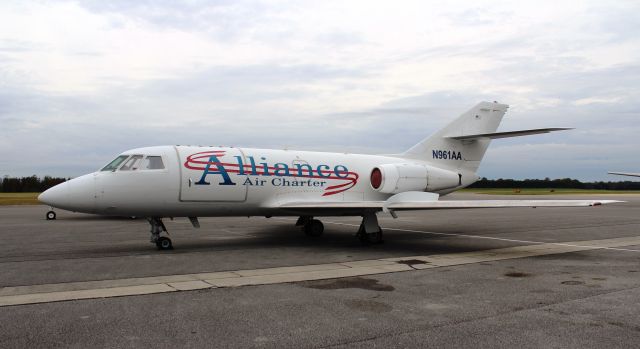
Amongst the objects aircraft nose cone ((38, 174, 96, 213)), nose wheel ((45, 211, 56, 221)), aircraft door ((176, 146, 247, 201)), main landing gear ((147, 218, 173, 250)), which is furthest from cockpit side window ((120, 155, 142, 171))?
nose wheel ((45, 211, 56, 221))

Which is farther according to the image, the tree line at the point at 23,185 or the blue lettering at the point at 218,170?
the tree line at the point at 23,185

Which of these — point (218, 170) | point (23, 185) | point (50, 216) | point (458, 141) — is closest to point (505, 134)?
point (458, 141)

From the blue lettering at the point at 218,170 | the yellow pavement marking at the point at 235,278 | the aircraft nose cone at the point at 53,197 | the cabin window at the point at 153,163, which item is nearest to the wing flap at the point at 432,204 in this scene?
the yellow pavement marking at the point at 235,278

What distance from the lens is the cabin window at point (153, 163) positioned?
12.6m

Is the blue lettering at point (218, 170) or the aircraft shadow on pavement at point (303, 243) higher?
the blue lettering at point (218, 170)

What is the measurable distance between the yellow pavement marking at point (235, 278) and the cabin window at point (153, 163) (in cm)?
437

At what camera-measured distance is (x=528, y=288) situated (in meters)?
8.10

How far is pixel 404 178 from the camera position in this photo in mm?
15953

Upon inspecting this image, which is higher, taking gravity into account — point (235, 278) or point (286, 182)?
point (286, 182)

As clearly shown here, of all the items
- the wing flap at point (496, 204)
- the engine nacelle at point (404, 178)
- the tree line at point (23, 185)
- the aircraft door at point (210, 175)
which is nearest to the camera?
the wing flap at point (496, 204)

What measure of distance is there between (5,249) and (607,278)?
13.8m

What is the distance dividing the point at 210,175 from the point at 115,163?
2.34 meters

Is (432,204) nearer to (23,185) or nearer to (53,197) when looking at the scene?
(53,197)

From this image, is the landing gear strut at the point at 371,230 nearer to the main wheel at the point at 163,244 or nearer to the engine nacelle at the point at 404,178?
the engine nacelle at the point at 404,178
